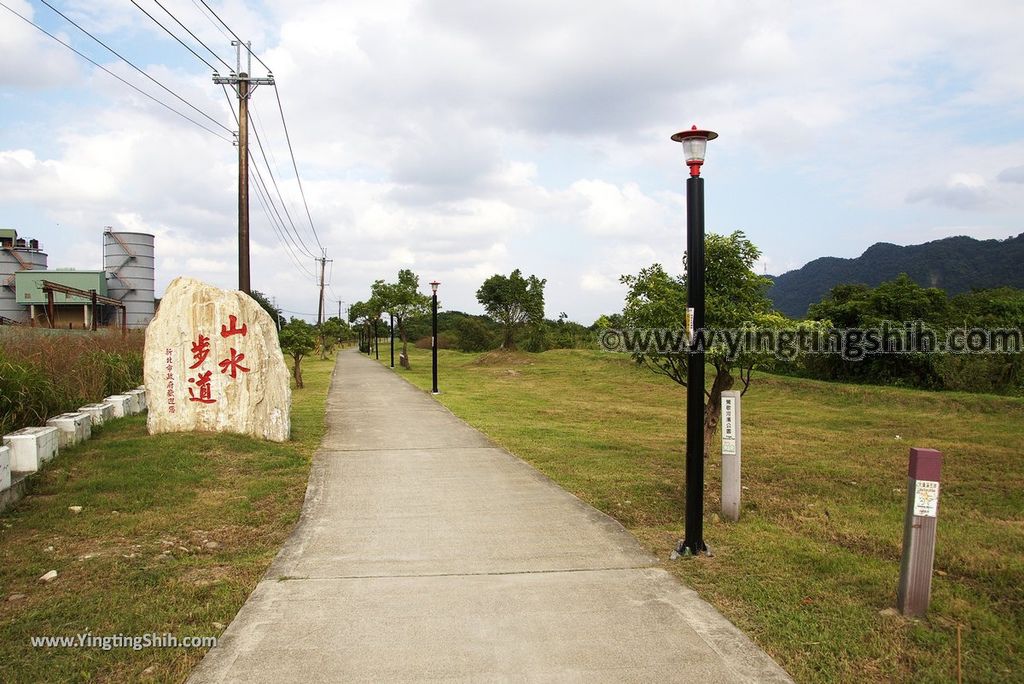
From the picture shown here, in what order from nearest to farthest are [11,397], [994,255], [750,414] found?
[11,397], [750,414], [994,255]

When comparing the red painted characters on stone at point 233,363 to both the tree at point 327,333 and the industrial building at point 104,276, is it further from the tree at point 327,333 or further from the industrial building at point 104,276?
the tree at point 327,333

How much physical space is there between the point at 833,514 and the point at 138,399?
37.6 ft

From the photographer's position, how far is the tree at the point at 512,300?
38250 millimetres

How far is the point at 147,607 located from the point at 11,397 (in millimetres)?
5696

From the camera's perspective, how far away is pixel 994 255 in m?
48.7

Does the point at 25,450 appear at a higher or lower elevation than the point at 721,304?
lower

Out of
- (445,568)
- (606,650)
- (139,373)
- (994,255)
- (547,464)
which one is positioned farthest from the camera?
(994,255)

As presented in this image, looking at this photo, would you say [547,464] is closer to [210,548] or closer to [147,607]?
[210,548]

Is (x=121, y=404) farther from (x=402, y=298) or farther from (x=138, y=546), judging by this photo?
(x=402, y=298)

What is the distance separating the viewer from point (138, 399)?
1235 cm

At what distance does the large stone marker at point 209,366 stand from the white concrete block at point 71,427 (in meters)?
0.97

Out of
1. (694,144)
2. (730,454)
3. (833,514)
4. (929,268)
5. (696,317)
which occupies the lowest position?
→ (833,514)

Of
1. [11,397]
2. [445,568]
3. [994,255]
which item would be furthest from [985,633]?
[994,255]

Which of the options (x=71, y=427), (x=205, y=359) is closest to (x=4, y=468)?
(x=71, y=427)
